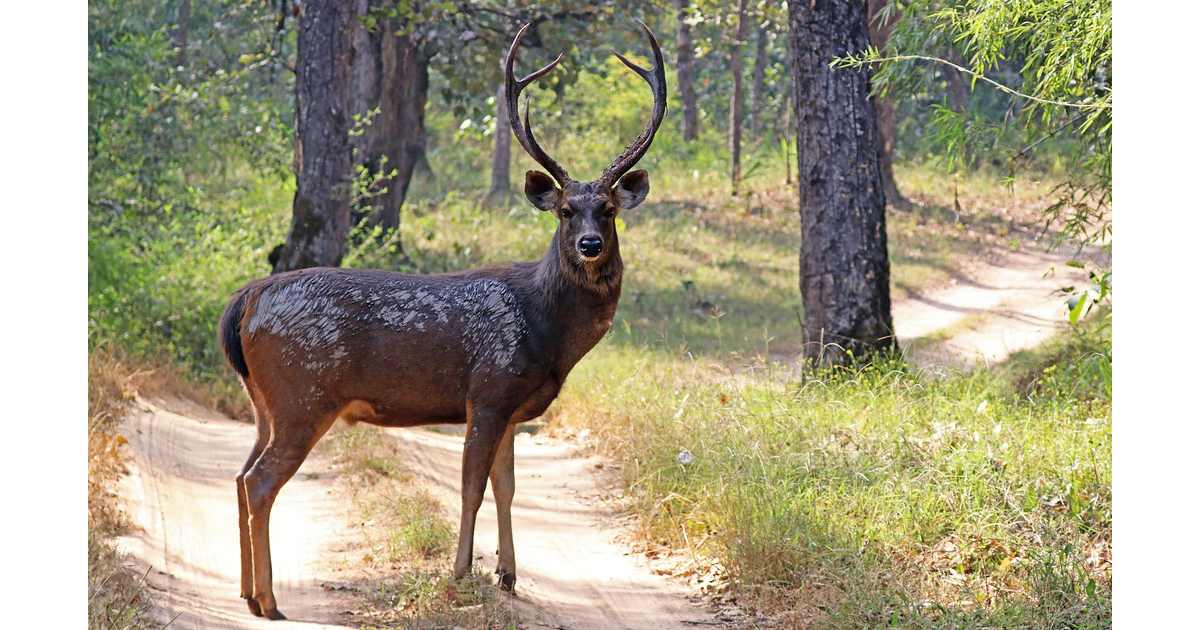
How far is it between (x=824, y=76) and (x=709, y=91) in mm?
28288

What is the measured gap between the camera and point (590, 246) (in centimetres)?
684

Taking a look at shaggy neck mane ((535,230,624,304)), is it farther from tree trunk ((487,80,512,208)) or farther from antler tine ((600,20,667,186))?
tree trunk ((487,80,512,208))

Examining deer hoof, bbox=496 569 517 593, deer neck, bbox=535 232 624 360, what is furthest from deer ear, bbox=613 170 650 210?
deer hoof, bbox=496 569 517 593

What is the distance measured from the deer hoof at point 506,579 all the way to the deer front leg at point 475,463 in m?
0.34

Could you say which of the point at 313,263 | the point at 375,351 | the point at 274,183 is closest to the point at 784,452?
Result: the point at 375,351

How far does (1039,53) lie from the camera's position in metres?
8.50

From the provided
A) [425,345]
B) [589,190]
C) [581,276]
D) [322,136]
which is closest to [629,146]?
[589,190]

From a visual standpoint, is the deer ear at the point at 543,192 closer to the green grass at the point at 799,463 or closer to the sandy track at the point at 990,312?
the green grass at the point at 799,463

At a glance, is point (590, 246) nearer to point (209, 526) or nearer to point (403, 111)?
point (209, 526)

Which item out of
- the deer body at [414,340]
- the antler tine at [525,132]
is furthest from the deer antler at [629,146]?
the deer body at [414,340]

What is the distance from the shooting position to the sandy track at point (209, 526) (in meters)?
7.17

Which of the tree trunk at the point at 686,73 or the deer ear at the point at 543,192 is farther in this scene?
the tree trunk at the point at 686,73

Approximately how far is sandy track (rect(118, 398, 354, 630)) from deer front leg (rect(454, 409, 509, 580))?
27.3 inches

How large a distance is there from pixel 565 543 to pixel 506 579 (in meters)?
1.40
